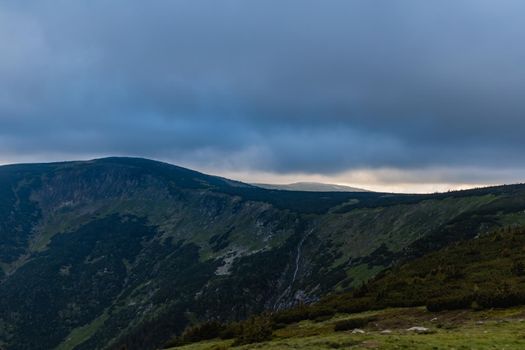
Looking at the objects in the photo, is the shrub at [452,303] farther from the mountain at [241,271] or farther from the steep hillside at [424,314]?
the mountain at [241,271]

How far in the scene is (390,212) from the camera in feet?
425

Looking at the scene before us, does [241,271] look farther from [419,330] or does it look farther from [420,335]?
[420,335]

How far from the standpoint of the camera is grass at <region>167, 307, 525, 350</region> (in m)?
18.9

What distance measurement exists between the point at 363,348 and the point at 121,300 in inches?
6226

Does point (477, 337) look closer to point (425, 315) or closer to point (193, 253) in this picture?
point (425, 315)

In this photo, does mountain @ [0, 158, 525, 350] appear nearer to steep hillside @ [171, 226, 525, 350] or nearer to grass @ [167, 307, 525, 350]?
steep hillside @ [171, 226, 525, 350]

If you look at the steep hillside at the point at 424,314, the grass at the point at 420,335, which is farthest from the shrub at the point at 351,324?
the grass at the point at 420,335

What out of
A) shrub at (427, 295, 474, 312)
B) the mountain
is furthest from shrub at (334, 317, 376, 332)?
the mountain

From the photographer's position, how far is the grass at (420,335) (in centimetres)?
1889

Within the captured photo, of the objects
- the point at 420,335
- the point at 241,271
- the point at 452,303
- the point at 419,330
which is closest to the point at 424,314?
the point at 452,303

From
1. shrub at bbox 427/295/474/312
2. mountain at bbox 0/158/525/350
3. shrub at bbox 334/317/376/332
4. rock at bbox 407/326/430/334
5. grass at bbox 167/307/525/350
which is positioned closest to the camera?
grass at bbox 167/307/525/350

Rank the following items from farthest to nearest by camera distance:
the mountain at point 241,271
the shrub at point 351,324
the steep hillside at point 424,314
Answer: the mountain at point 241,271
the shrub at point 351,324
the steep hillside at point 424,314

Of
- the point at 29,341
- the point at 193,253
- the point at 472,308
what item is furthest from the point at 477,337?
the point at 193,253

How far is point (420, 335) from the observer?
21.7 metres
